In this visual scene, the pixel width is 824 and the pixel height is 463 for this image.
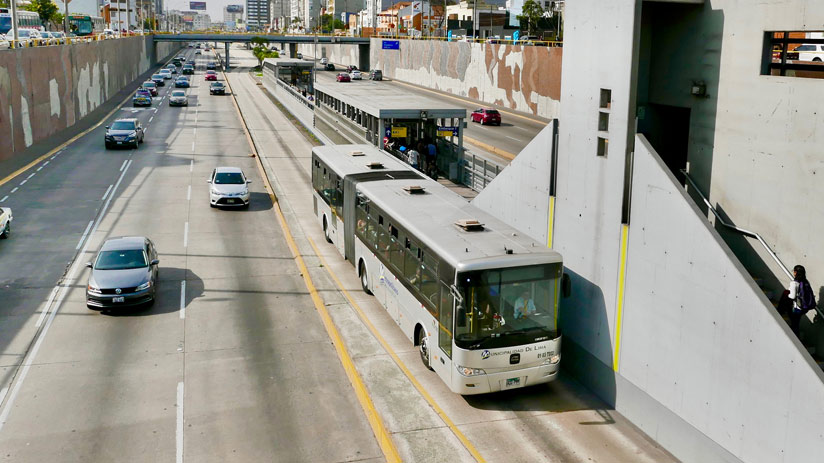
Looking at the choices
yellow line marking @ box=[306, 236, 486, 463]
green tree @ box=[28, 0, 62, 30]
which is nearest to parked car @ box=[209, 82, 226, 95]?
green tree @ box=[28, 0, 62, 30]

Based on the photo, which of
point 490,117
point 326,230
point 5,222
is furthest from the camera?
point 490,117

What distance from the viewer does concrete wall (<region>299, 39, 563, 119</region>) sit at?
66.4 metres

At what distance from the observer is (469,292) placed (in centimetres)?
1328

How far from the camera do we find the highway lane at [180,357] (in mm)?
12703

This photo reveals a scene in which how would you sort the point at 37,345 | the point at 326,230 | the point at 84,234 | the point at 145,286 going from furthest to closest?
the point at 84,234
the point at 326,230
the point at 145,286
the point at 37,345

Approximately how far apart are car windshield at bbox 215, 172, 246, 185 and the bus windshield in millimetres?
19572

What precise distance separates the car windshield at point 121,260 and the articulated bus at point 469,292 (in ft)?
20.9

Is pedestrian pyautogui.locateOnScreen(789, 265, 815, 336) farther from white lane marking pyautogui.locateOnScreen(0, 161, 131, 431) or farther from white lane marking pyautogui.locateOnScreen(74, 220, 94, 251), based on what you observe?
white lane marking pyautogui.locateOnScreen(74, 220, 94, 251)

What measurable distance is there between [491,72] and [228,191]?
5287 centimetres

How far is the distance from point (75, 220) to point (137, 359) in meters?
13.9

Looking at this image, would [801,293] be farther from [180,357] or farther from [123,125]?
[123,125]

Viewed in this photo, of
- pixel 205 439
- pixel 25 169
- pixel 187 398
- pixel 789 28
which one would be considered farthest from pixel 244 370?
pixel 25 169

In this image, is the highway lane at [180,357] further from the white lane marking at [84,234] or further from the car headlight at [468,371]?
the car headlight at [468,371]

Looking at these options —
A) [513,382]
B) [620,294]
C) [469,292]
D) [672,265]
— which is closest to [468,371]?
[513,382]
